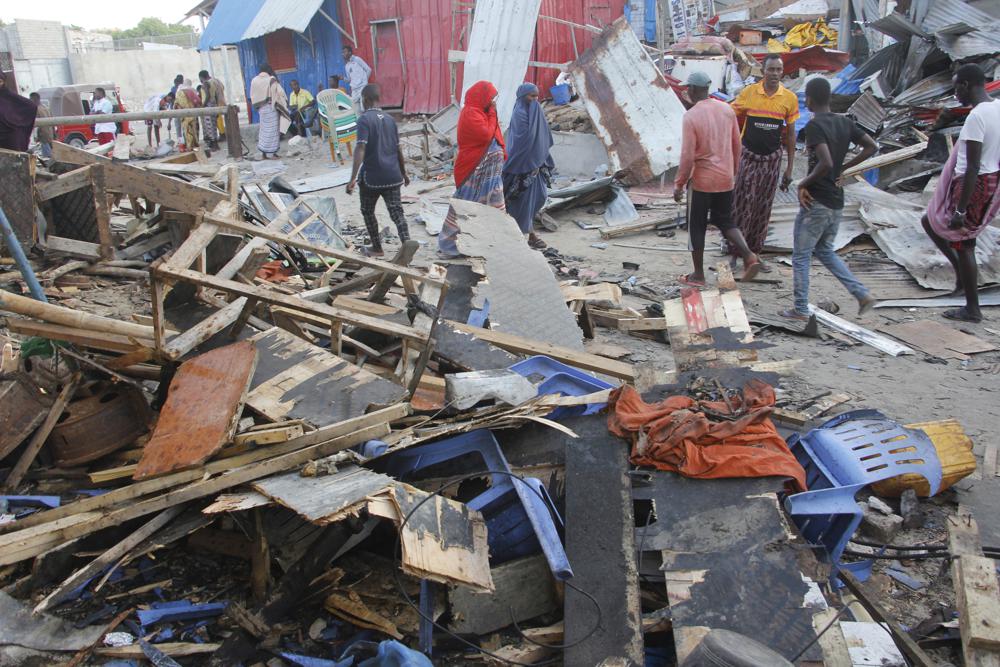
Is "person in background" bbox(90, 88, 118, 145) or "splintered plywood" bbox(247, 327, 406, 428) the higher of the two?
"person in background" bbox(90, 88, 118, 145)

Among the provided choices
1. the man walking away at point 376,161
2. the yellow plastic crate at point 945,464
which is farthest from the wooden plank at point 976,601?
the man walking away at point 376,161

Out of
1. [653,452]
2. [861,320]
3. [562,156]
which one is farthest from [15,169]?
[562,156]

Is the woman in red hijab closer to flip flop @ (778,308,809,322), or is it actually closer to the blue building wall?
flip flop @ (778,308,809,322)

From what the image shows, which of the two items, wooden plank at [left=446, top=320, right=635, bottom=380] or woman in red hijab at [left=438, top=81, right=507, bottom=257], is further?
woman in red hijab at [left=438, top=81, right=507, bottom=257]

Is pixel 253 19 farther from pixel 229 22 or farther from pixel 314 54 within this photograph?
pixel 314 54

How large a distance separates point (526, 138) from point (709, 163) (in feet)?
7.00

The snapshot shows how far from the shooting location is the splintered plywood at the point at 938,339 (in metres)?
5.27

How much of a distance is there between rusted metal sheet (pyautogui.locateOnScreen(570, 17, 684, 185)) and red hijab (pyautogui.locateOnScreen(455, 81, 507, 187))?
4566 mm

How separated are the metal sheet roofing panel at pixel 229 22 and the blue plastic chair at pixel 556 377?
16739 mm

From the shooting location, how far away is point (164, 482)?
9.17 feet

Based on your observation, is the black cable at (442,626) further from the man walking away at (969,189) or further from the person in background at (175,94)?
the person in background at (175,94)

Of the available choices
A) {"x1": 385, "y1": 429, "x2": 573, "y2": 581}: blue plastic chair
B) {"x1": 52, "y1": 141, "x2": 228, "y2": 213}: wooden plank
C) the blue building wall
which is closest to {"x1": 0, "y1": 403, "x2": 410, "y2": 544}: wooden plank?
{"x1": 385, "y1": 429, "x2": 573, "y2": 581}: blue plastic chair

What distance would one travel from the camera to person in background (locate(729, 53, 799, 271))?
6551 mm

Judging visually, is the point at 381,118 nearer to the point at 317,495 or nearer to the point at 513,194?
the point at 513,194
